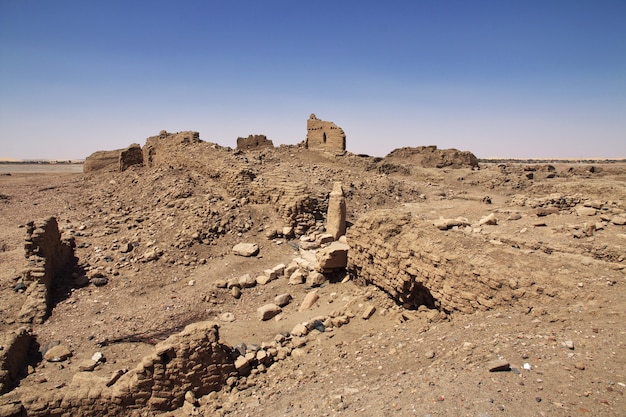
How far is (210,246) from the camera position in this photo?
12570 millimetres

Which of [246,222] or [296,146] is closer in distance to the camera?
[246,222]

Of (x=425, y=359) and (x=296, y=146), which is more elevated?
(x=296, y=146)

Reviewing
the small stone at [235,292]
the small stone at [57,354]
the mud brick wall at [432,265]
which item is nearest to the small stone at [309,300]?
the mud brick wall at [432,265]

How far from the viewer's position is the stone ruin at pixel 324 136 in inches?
1015

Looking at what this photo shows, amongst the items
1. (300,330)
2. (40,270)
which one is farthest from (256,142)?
(300,330)

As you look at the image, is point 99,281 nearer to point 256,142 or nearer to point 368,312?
point 368,312

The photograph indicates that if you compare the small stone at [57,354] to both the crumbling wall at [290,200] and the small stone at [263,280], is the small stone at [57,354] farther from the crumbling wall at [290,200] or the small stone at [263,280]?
the crumbling wall at [290,200]

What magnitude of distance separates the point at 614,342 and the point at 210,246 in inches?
427

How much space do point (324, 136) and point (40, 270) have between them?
65.3 feet

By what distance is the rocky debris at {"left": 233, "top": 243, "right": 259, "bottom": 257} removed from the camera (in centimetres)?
1230

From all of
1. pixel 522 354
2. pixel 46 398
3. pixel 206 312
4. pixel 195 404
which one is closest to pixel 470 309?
pixel 522 354

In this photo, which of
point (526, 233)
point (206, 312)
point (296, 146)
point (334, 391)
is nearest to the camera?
point (334, 391)

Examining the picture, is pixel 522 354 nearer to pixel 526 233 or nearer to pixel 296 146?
pixel 526 233

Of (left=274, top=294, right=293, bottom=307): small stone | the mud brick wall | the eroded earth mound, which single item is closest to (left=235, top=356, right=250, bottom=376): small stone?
the eroded earth mound
